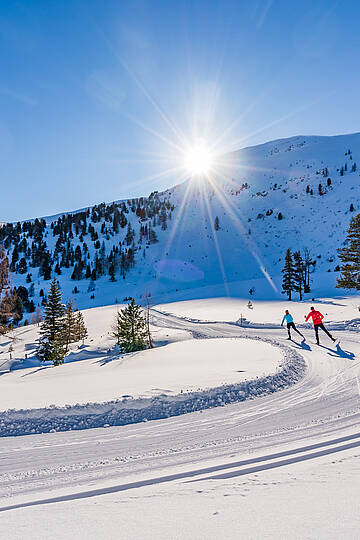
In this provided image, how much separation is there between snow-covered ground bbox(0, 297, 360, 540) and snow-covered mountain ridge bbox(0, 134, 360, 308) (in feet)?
161

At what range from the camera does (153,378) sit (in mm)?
8680

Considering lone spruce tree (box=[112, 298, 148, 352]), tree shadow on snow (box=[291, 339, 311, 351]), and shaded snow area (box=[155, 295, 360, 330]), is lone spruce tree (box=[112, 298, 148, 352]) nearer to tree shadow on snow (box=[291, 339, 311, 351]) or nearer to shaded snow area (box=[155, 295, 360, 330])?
shaded snow area (box=[155, 295, 360, 330])

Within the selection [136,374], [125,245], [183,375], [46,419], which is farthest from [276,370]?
[125,245]

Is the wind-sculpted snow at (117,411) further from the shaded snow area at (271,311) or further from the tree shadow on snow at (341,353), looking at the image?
the shaded snow area at (271,311)

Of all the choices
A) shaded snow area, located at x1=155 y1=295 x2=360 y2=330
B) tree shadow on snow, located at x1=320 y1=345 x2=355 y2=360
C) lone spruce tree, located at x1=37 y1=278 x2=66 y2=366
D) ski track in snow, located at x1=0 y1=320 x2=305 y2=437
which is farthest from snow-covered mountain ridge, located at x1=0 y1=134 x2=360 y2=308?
ski track in snow, located at x1=0 y1=320 x2=305 y2=437

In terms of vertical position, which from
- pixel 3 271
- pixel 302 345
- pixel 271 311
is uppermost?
pixel 3 271

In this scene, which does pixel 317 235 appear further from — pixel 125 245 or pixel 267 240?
pixel 125 245

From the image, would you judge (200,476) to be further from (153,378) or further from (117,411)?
(153,378)

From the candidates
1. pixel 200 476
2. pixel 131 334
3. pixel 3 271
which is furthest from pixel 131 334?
pixel 200 476

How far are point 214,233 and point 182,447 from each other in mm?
93041

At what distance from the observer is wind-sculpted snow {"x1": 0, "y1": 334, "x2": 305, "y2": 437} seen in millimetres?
5891

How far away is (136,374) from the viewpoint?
30.9ft

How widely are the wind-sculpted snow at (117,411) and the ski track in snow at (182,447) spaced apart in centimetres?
23

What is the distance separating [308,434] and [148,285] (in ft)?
250
